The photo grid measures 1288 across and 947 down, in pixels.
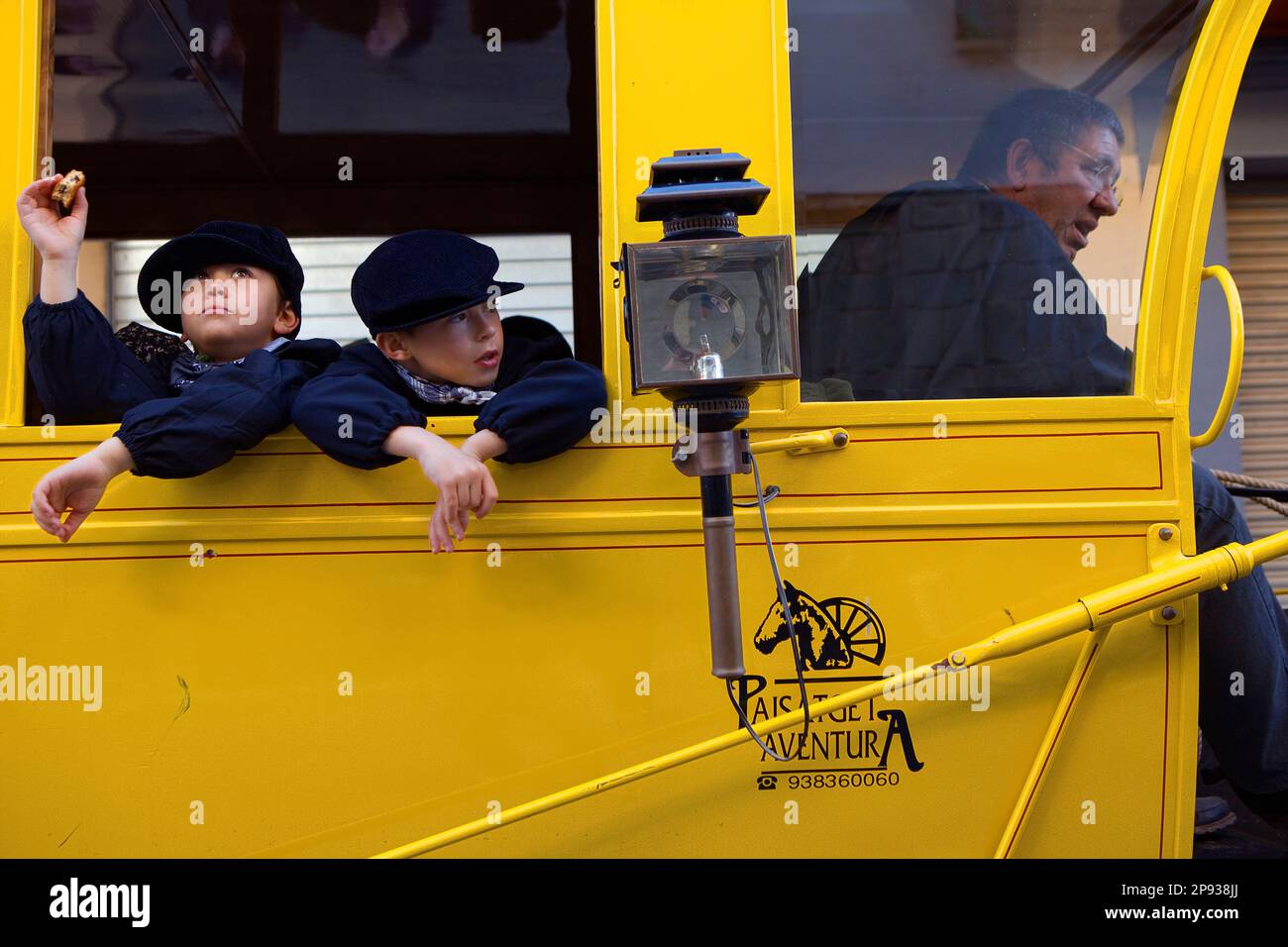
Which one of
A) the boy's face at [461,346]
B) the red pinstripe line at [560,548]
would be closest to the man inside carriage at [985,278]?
the red pinstripe line at [560,548]

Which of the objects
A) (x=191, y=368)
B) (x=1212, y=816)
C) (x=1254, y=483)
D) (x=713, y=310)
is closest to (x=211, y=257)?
(x=191, y=368)

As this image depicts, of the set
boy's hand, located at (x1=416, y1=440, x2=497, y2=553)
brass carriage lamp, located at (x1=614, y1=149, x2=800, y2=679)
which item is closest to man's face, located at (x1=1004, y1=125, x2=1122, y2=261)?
brass carriage lamp, located at (x1=614, y1=149, x2=800, y2=679)

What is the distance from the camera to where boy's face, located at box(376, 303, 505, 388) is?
76.4 inches

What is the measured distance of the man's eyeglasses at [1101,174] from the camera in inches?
76.6

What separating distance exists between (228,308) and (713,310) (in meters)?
0.99

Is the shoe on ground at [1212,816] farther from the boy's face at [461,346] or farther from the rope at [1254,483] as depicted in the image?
the boy's face at [461,346]

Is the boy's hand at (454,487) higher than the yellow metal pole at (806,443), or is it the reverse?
the yellow metal pole at (806,443)

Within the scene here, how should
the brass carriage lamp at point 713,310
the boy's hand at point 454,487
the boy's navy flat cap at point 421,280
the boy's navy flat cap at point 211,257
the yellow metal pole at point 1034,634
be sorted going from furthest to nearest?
the boy's navy flat cap at point 211,257 → the boy's navy flat cap at point 421,280 → the yellow metal pole at point 1034,634 → the boy's hand at point 454,487 → the brass carriage lamp at point 713,310

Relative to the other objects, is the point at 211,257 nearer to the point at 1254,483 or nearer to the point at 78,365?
the point at 78,365

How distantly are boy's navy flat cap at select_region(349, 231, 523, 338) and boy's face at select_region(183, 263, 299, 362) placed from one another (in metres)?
0.26

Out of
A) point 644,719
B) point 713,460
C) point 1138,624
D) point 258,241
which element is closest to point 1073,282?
point 1138,624

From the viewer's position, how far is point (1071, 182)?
77.2 inches

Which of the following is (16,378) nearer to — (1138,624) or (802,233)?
(802,233)

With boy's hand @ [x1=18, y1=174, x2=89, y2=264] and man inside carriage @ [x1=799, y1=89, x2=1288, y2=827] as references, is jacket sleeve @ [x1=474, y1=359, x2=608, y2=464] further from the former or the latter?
boy's hand @ [x1=18, y1=174, x2=89, y2=264]
